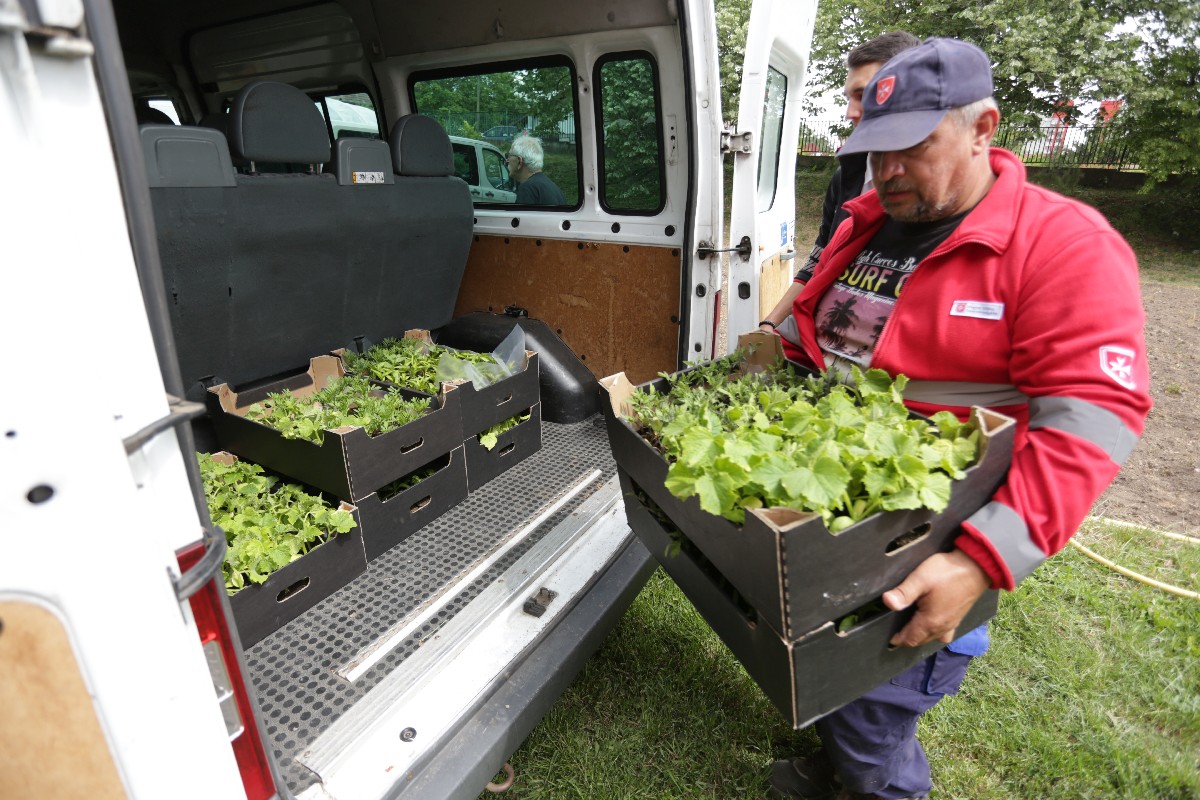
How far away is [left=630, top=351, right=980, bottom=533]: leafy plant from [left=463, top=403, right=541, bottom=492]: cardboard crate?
149cm

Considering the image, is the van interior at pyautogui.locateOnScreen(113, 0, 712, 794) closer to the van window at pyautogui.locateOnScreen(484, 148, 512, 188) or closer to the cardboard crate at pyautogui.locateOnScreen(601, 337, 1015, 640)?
the van window at pyautogui.locateOnScreen(484, 148, 512, 188)

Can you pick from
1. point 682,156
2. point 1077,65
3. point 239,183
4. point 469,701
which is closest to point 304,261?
point 239,183

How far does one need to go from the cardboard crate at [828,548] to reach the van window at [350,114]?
4.35 m

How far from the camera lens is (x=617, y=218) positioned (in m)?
3.71

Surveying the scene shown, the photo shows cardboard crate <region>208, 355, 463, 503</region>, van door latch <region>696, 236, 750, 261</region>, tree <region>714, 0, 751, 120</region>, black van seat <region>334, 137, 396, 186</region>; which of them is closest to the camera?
cardboard crate <region>208, 355, 463, 503</region>

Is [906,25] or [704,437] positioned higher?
[906,25]

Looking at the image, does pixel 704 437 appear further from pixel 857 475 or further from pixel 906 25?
pixel 906 25

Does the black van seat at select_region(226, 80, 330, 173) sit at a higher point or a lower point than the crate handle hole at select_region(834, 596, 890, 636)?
higher

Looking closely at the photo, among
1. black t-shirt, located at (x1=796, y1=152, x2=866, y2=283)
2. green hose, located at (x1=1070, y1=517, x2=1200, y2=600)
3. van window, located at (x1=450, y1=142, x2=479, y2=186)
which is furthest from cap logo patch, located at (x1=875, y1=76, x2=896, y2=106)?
van window, located at (x1=450, y1=142, x2=479, y2=186)

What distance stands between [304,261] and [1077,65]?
56.0 ft

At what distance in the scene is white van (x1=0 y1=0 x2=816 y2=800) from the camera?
2.72 feet

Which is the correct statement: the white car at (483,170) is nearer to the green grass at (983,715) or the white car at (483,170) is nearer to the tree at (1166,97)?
the green grass at (983,715)

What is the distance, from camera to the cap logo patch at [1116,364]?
1.28 metres

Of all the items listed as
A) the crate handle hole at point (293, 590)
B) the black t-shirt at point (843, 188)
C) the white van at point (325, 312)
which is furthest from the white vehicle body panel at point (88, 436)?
the black t-shirt at point (843, 188)
